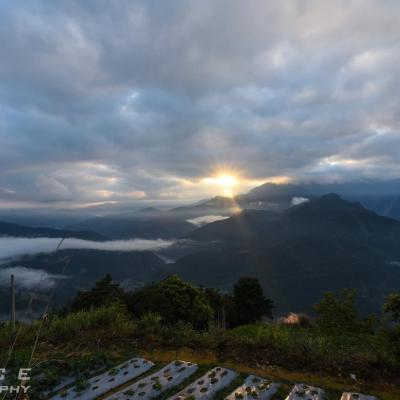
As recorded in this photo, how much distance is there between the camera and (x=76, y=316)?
1073 centimetres

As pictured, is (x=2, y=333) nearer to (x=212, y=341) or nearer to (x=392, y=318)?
(x=212, y=341)

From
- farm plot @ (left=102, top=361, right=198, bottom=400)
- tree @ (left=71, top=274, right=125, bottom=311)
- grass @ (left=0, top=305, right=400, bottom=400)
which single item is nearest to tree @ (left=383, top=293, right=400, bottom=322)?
grass @ (left=0, top=305, right=400, bottom=400)

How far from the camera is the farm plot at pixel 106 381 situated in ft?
19.6

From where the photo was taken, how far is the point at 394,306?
22.7 ft

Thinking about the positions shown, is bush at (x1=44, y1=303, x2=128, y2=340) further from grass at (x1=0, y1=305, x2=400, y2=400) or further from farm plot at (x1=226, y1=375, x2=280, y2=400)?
farm plot at (x1=226, y1=375, x2=280, y2=400)

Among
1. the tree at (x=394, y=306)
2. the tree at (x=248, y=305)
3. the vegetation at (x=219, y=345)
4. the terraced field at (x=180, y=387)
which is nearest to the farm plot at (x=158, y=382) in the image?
the terraced field at (x=180, y=387)

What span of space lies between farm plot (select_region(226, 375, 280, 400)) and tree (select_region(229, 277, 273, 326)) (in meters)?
37.4

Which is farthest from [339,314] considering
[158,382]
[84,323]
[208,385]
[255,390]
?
[158,382]

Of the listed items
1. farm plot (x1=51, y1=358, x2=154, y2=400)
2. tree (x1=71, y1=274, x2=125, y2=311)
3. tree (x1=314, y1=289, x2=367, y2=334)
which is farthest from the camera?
tree (x1=71, y1=274, x2=125, y2=311)

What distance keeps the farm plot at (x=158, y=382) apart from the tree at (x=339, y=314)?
15501mm

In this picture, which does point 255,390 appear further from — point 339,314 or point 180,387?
point 339,314

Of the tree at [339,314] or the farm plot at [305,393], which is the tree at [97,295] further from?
the farm plot at [305,393]

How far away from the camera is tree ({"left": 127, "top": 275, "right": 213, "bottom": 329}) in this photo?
20984 millimetres

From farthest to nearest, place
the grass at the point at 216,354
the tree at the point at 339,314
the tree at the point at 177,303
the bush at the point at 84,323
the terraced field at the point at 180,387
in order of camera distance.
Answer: the tree at the point at 177,303, the tree at the point at 339,314, the bush at the point at 84,323, the grass at the point at 216,354, the terraced field at the point at 180,387
